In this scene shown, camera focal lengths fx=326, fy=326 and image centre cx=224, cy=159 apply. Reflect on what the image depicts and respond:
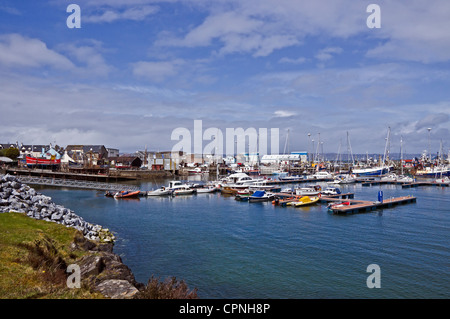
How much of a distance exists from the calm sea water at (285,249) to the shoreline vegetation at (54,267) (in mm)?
3749

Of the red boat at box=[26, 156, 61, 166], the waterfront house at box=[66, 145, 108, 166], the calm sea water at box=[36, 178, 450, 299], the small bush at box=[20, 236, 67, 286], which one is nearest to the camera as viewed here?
the small bush at box=[20, 236, 67, 286]

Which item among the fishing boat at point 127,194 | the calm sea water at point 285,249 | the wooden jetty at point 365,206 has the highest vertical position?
the fishing boat at point 127,194

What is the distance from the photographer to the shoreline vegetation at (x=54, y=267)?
11180mm

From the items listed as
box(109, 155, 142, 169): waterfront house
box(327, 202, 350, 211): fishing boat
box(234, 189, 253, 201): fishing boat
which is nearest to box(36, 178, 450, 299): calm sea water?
box(327, 202, 350, 211): fishing boat

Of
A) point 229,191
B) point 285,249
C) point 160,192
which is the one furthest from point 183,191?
point 285,249

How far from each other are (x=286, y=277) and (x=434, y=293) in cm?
817

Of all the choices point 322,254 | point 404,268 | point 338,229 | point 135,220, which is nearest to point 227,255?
point 322,254

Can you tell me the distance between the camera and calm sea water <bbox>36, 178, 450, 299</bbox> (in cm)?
1900

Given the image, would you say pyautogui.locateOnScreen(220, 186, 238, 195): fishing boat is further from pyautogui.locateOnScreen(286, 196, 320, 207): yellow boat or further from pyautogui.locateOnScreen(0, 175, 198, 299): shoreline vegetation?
pyautogui.locateOnScreen(0, 175, 198, 299): shoreline vegetation

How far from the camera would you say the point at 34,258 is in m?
15.0

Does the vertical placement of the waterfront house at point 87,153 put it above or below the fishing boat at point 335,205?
above

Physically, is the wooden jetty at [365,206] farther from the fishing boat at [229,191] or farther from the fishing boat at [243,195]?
the fishing boat at [229,191]

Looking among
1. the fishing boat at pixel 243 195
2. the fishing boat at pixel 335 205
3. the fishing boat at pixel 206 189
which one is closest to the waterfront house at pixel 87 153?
the fishing boat at pixel 206 189
